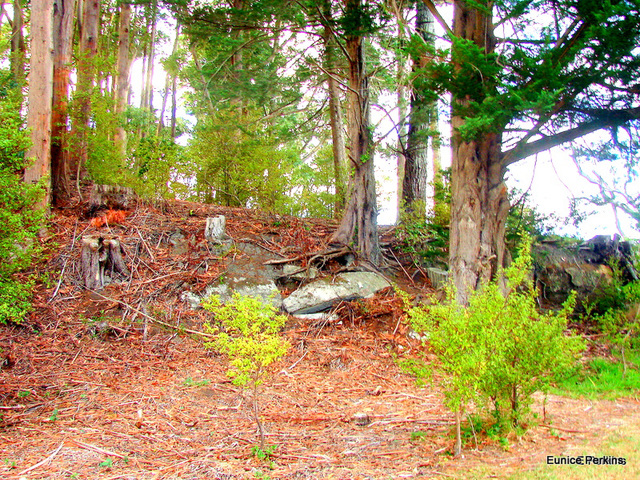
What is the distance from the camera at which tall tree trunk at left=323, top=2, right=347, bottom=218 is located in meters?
8.32

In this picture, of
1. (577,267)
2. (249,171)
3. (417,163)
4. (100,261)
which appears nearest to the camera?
(100,261)

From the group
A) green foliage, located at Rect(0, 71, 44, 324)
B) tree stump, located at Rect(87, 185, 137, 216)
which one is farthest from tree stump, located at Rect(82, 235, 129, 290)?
green foliage, located at Rect(0, 71, 44, 324)

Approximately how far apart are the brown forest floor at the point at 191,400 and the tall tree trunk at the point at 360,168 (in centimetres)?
98

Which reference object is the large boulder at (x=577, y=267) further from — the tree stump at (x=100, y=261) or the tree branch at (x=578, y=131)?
the tree stump at (x=100, y=261)

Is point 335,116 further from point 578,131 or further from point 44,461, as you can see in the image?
point 44,461

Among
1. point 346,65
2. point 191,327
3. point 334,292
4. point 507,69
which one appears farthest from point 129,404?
point 346,65

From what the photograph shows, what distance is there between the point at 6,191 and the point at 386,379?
14.1 feet

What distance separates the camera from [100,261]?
22.3ft

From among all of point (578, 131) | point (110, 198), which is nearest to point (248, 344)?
point (578, 131)

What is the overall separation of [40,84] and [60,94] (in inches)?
33.9

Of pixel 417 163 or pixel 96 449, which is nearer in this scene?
pixel 96 449

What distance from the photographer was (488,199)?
6.23m

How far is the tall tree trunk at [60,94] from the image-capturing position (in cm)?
809

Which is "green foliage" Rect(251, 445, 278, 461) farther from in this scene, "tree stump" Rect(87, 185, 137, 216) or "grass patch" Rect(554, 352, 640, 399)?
"tree stump" Rect(87, 185, 137, 216)
